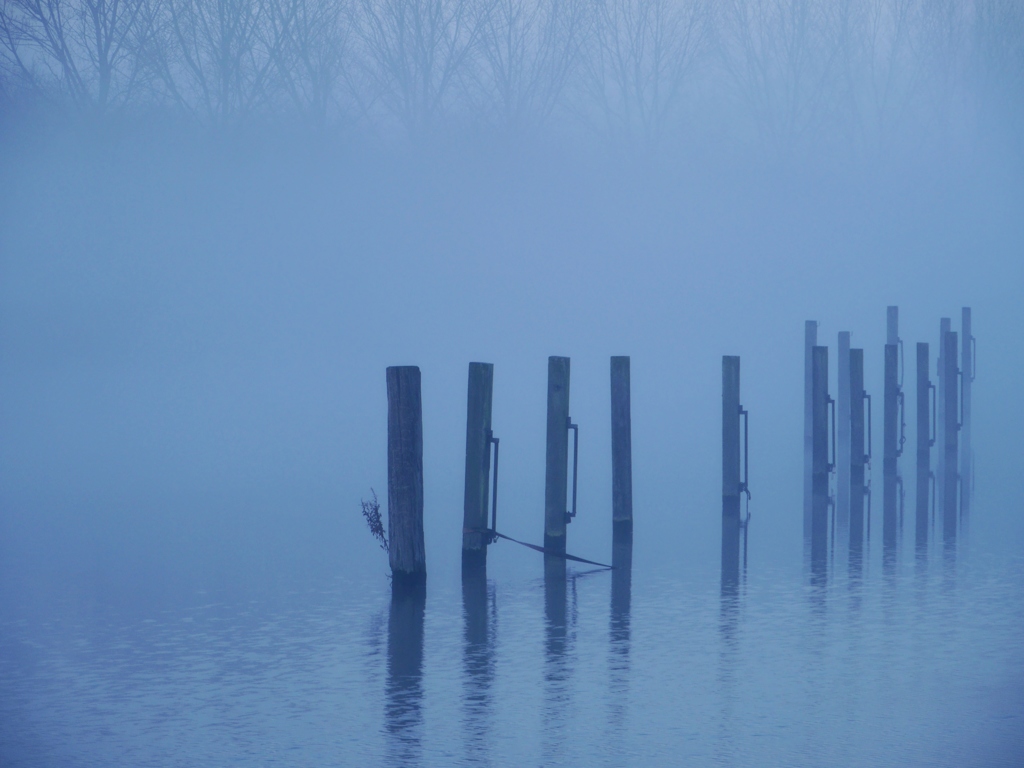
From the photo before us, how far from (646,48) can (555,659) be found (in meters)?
34.3

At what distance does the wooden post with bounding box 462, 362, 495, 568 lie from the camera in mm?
10711

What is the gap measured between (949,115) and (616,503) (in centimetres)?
3356

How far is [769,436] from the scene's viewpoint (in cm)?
2558

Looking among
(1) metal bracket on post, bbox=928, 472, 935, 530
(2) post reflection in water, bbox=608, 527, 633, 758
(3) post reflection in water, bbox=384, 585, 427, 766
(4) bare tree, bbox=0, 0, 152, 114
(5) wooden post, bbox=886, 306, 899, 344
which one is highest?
(4) bare tree, bbox=0, 0, 152, 114

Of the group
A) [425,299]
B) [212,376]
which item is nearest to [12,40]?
[212,376]

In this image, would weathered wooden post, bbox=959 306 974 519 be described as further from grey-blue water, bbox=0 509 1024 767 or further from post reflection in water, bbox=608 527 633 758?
grey-blue water, bbox=0 509 1024 767

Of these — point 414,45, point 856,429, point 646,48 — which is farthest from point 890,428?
point 646,48

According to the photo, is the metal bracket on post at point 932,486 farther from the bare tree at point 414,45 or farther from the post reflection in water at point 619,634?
the bare tree at point 414,45

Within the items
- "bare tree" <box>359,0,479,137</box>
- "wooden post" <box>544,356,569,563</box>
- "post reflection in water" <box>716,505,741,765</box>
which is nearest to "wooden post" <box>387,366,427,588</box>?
"wooden post" <box>544,356,569,563</box>

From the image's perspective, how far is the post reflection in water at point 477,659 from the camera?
652 centimetres

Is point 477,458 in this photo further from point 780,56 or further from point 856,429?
point 780,56

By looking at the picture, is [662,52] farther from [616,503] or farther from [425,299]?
[616,503]

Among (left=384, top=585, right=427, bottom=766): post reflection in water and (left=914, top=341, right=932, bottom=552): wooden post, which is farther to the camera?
(left=914, top=341, right=932, bottom=552): wooden post

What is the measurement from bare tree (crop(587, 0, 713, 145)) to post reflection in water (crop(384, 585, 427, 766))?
32.0m
